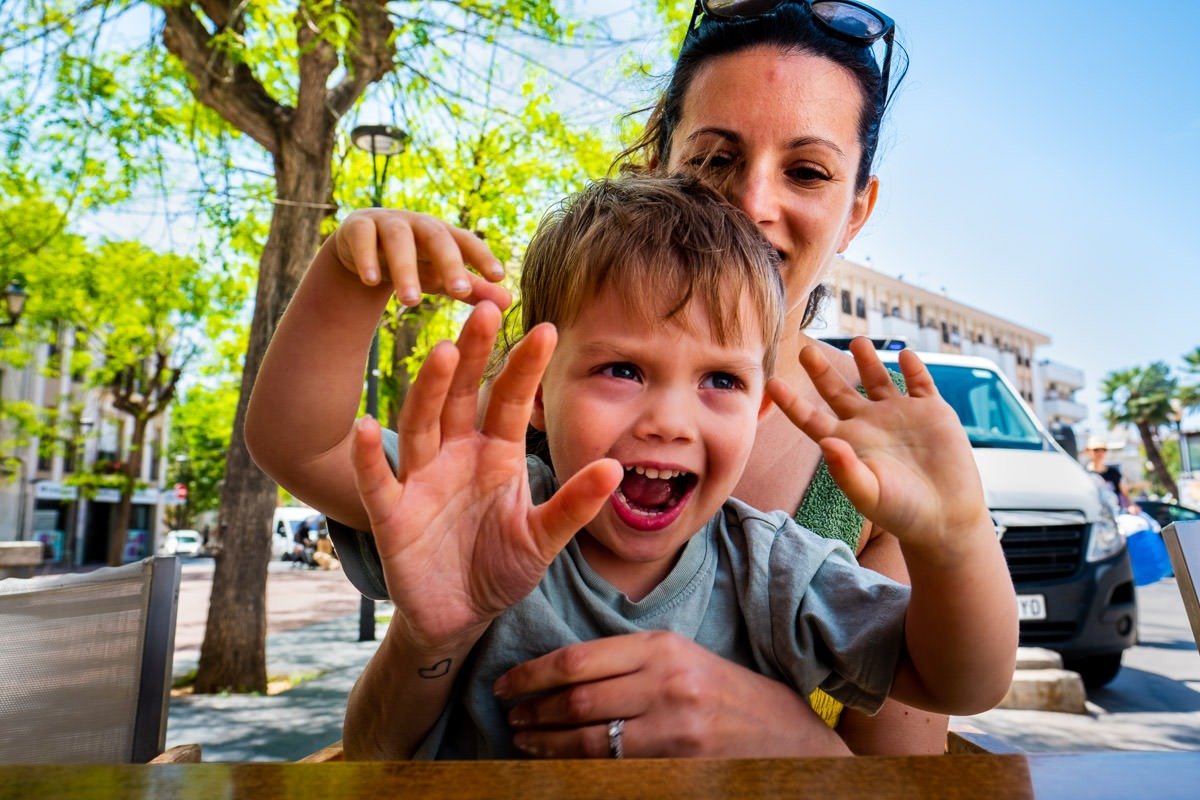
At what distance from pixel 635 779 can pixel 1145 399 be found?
6591 centimetres

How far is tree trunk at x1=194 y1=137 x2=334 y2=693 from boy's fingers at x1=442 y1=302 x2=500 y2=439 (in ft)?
21.4

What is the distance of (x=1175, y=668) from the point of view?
297 inches

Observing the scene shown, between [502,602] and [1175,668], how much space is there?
8.36 meters

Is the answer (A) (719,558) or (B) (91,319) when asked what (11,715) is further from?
(B) (91,319)

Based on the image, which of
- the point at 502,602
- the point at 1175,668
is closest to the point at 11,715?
the point at 502,602

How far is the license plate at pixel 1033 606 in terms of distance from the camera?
5582mm

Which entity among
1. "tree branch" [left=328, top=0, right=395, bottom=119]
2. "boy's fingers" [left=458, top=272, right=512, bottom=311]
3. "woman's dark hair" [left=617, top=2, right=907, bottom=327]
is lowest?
"boy's fingers" [left=458, top=272, right=512, bottom=311]

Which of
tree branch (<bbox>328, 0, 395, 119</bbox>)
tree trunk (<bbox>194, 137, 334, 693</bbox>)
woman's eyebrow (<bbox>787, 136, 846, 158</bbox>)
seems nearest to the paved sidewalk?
tree trunk (<bbox>194, 137, 334, 693</bbox>)

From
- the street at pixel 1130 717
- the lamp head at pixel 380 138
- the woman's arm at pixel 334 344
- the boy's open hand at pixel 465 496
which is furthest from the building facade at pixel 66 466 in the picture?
the boy's open hand at pixel 465 496

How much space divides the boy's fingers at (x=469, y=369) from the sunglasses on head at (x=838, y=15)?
1.55 metres

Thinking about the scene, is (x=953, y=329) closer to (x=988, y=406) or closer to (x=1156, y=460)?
(x=1156, y=460)

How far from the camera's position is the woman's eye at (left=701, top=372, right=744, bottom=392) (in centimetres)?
144

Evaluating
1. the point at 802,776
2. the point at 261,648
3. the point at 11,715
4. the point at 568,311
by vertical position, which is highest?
the point at 568,311

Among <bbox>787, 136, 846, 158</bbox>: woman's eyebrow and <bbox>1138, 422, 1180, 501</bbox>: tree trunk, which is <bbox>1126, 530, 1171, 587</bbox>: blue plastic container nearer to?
<bbox>787, 136, 846, 158</bbox>: woman's eyebrow
